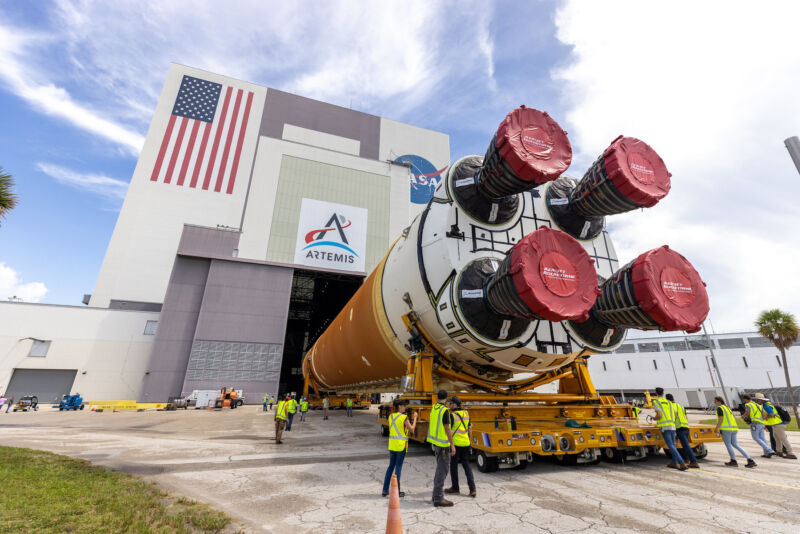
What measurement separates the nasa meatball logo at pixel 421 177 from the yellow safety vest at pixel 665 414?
4314cm

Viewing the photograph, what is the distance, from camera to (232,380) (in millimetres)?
27297

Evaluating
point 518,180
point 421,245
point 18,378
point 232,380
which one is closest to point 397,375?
point 421,245

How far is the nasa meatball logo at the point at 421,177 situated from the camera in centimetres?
4828

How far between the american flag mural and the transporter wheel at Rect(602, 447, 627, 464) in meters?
41.3

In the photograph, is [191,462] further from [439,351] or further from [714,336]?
[714,336]

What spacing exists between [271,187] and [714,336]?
177 ft

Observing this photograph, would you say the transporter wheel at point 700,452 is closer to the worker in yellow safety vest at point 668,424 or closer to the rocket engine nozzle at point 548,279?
the worker in yellow safety vest at point 668,424

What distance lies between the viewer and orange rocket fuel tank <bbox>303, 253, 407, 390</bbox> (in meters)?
9.91

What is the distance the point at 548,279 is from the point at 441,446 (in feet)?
8.86

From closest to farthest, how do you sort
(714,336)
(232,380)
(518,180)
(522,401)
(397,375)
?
(518,180) → (522,401) → (397,375) → (232,380) → (714,336)

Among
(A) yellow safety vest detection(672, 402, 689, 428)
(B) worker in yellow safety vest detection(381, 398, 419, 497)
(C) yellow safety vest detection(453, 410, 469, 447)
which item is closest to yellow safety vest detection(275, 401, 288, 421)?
(B) worker in yellow safety vest detection(381, 398, 419, 497)

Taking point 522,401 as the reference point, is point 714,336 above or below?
above

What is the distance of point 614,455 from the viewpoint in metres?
6.47

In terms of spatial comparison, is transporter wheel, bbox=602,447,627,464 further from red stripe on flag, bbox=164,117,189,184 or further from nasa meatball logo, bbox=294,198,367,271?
red stripe on flag, bbox=164,117,189,184
